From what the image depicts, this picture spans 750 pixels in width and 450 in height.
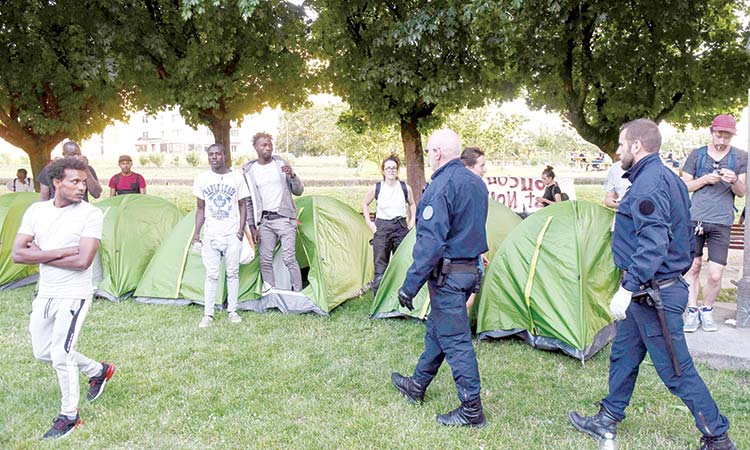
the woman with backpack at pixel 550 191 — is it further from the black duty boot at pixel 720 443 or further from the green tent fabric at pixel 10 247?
the green tent fabric at pixel 10 247

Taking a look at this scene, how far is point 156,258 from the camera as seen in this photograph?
7.41 m

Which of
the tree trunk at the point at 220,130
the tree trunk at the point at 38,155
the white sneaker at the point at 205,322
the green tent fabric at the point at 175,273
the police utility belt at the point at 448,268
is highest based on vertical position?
the tree trunk at the point at 220,130

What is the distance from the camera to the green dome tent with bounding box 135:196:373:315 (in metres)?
6.84

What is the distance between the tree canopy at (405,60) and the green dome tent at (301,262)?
4.50 metres

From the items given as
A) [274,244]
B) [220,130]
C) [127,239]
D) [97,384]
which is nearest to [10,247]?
[127,239]

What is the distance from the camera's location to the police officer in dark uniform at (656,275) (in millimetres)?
3330

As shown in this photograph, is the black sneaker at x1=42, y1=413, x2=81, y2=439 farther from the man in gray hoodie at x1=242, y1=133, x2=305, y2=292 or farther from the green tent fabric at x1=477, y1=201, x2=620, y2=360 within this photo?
the green tent fabric at x1=477, y1=201, x2=620, y2=360

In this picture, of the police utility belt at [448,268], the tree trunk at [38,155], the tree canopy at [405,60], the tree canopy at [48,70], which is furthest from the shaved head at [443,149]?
the tree trunk at [38,155]

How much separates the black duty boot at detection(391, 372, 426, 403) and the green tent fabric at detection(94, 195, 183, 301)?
172 inches

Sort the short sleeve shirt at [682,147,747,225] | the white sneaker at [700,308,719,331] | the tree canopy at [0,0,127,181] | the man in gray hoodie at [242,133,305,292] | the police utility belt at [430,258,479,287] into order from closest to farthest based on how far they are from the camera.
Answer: the police utility belt at [430,258,479,287] → the short sleeve shirt at [682,147,747,225] → the white sneaker at [700,308,719,331] → the man in gray hoodie at [242,133,305,292] → the tree canopy at [0,0,127,181]

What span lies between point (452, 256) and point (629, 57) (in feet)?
34.3

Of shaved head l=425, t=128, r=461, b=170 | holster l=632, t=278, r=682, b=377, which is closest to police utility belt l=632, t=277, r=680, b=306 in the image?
holster l=632, t=278, r=682, b=377

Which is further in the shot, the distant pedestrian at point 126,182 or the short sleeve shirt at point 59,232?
the distant pedestrian at point 126,182

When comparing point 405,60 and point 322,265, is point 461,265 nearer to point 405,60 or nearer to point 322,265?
point 322,265
